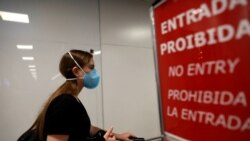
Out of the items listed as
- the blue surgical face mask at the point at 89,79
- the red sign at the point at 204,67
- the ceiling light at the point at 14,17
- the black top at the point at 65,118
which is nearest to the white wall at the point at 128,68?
the ceiling light at the point at 14,17

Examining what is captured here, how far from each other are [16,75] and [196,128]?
1.86 meters

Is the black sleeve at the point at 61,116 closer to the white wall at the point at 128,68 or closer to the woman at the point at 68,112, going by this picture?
the woman at the point at 68,112

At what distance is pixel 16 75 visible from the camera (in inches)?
83.4

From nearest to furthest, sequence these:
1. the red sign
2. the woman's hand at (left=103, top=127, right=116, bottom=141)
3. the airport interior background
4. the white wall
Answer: the red sign → the woman's hand at (left=103, top=127, right=116, bottom=141) → the airport interior background → the white wall

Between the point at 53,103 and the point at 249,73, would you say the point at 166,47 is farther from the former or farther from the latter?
the point at 53,103

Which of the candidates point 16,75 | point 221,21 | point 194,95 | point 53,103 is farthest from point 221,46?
point 16,75

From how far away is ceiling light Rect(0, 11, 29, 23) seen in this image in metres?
2.12

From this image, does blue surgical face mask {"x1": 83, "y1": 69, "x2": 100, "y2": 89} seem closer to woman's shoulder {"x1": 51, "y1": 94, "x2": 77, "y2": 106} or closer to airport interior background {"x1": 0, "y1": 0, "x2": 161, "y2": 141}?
woman's shoulder {"x1": 51, "y1": 94, "x2": 77, "y2": 106}

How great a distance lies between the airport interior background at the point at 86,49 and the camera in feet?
6.93

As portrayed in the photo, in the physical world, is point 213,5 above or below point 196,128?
above

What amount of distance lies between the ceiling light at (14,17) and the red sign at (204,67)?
1680 millimetres

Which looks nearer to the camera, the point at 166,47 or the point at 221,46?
the point at 221,46

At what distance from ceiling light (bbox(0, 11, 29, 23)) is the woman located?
3.60 ft

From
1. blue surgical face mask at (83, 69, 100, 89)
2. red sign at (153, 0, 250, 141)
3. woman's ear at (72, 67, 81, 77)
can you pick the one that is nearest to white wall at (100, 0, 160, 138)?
blue surgical face mask at (83, 69, 100, 89)
